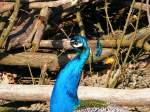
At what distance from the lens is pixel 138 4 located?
6816 millimetres

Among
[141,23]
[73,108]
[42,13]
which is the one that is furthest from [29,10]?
[73,108]

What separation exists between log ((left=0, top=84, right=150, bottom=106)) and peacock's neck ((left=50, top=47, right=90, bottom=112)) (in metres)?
1.40

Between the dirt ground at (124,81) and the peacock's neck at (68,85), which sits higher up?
the peacock's neck at (68,85)

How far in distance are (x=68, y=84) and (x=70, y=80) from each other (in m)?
0.04

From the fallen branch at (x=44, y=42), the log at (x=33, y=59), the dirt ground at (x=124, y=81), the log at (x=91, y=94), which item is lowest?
the dirt ground at (x=124, y=81)

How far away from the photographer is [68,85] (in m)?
4.11

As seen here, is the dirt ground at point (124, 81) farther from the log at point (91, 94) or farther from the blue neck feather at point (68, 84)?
the blue neck feather at point (68, 84)

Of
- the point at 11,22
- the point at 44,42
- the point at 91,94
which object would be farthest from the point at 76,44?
the point at 44,42

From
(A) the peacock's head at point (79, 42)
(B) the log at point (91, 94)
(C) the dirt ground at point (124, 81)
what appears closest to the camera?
(A) the peacock's head at point (79, 42)

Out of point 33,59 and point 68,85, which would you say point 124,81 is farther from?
point 68,85

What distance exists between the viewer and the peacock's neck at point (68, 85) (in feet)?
13.4

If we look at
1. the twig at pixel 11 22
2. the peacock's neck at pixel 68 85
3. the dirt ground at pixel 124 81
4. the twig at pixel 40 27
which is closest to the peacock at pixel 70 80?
the peacock's neck at pixel 68 85

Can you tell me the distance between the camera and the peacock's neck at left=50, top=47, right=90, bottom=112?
13.4ft

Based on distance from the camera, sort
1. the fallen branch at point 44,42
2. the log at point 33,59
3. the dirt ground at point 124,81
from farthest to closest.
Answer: the fallen branch at point 44,42 < the log at point 33,59 < the dirt ground at point 124,81
